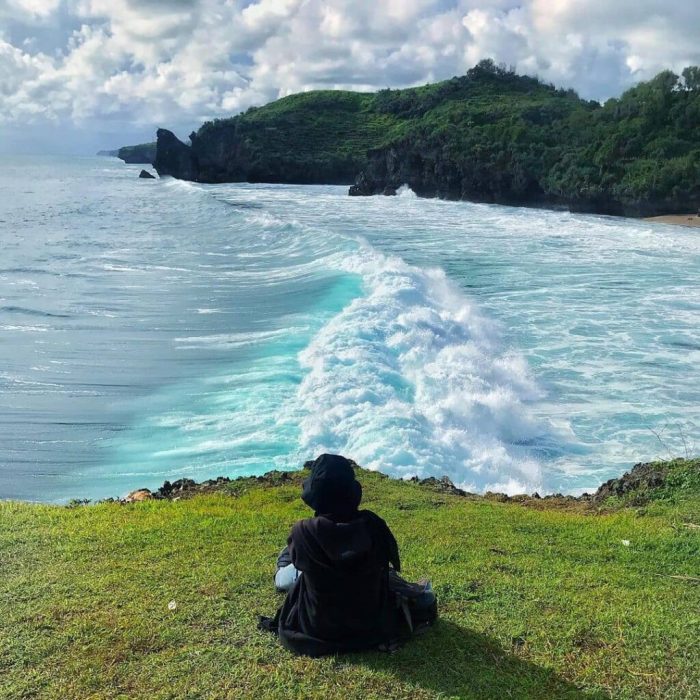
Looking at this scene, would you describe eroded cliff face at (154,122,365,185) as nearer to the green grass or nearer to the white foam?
the white foam

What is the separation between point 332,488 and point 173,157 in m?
123

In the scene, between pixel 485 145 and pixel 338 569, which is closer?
pixel 338 569

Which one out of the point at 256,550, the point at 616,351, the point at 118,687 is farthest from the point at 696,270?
the point at 118,687

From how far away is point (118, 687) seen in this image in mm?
4320

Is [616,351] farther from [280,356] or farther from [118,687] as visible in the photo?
[118,687]

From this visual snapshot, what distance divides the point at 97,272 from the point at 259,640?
23578 mm

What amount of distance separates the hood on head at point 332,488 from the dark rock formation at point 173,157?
117 m

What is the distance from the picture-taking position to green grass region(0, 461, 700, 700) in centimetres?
440

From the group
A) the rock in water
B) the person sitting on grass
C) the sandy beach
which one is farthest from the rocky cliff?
the person sitting on grass

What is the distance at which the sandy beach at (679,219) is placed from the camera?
5509cm

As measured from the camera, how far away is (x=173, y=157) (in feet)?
391

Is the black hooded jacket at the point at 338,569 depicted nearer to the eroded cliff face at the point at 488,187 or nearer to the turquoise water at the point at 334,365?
the turquoise water at the point at 334,365

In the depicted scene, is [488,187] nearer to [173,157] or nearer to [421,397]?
[173,157]

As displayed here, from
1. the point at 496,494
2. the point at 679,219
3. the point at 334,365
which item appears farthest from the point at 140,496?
the point at 679,219
